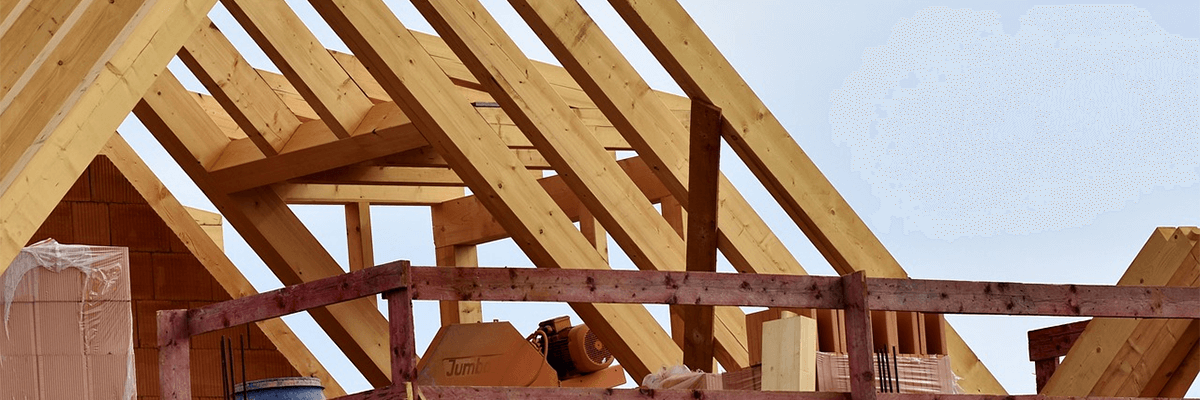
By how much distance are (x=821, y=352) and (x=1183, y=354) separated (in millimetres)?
1658

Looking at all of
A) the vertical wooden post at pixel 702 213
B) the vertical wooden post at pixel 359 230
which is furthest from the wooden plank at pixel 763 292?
the vertical wooden post at pixel 359 230

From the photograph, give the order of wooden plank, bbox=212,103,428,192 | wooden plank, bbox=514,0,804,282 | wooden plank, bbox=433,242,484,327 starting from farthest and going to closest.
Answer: wooden plank, bbox=433,242,484,327, wooden plank, bbox=212,103,428,192, wooden plank, bbox=514,0,804,282

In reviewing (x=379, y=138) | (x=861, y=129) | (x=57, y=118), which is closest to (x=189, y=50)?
(x=379, y=138)

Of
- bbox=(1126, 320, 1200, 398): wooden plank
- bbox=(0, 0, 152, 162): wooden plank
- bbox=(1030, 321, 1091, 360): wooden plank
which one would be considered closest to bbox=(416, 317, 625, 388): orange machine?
bbox=(1030, 321, 1091, 360): wooden plank

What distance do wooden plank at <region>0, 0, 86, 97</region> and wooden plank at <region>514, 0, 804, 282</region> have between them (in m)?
2.21

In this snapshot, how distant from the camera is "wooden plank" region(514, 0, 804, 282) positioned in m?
6.96

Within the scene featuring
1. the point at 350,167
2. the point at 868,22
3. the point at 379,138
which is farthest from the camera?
the point at 868,22

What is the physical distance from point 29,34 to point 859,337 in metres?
2.61

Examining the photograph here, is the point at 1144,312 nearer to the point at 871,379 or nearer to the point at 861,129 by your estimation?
the point at 871,379

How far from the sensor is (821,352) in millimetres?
5828

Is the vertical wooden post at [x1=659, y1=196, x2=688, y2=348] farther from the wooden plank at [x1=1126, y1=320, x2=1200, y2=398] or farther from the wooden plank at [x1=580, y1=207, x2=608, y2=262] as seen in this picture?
the wooden plank at [x1=1126, y1=320, x2=1200, y2=398]

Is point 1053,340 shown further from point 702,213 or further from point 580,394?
point 580,394

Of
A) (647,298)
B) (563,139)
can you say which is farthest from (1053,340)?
(647,298)

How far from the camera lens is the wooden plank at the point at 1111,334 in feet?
21.4
